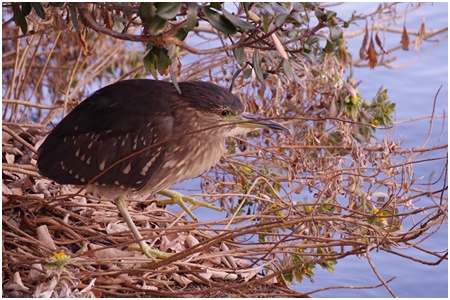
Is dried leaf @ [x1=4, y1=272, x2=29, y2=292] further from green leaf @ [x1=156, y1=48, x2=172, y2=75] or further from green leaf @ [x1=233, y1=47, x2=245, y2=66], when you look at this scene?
green leaf @ [x1=233, y1=47, x2=245, y2=66]

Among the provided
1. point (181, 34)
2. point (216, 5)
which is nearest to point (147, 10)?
point (216, 5)

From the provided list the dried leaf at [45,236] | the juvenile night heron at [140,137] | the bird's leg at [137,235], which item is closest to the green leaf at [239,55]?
the juvenile night heron at [140,137]

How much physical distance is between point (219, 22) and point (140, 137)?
830 millimetres

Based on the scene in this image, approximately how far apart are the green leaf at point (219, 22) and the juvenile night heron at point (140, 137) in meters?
0.78

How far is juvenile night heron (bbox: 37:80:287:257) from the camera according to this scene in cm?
317

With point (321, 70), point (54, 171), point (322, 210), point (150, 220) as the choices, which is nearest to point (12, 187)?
point (54, 171)

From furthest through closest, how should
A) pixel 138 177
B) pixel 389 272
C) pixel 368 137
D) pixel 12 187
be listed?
pixel 368 137
pixel 389 272
pixel 12 187
pixel 138 177

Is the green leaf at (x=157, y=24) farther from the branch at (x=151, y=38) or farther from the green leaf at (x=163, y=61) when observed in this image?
the green leaf at (x=163, y=61)

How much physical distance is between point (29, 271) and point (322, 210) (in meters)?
1.30

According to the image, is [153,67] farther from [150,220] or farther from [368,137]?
[368,137]

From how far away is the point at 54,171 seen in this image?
3266 millimetres

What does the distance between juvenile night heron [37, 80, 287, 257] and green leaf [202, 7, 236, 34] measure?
0.78 meters

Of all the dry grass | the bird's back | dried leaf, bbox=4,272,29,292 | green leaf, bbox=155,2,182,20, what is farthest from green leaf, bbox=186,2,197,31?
dried leaf, bbox=4,272,29,292

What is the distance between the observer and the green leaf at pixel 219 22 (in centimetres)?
246
